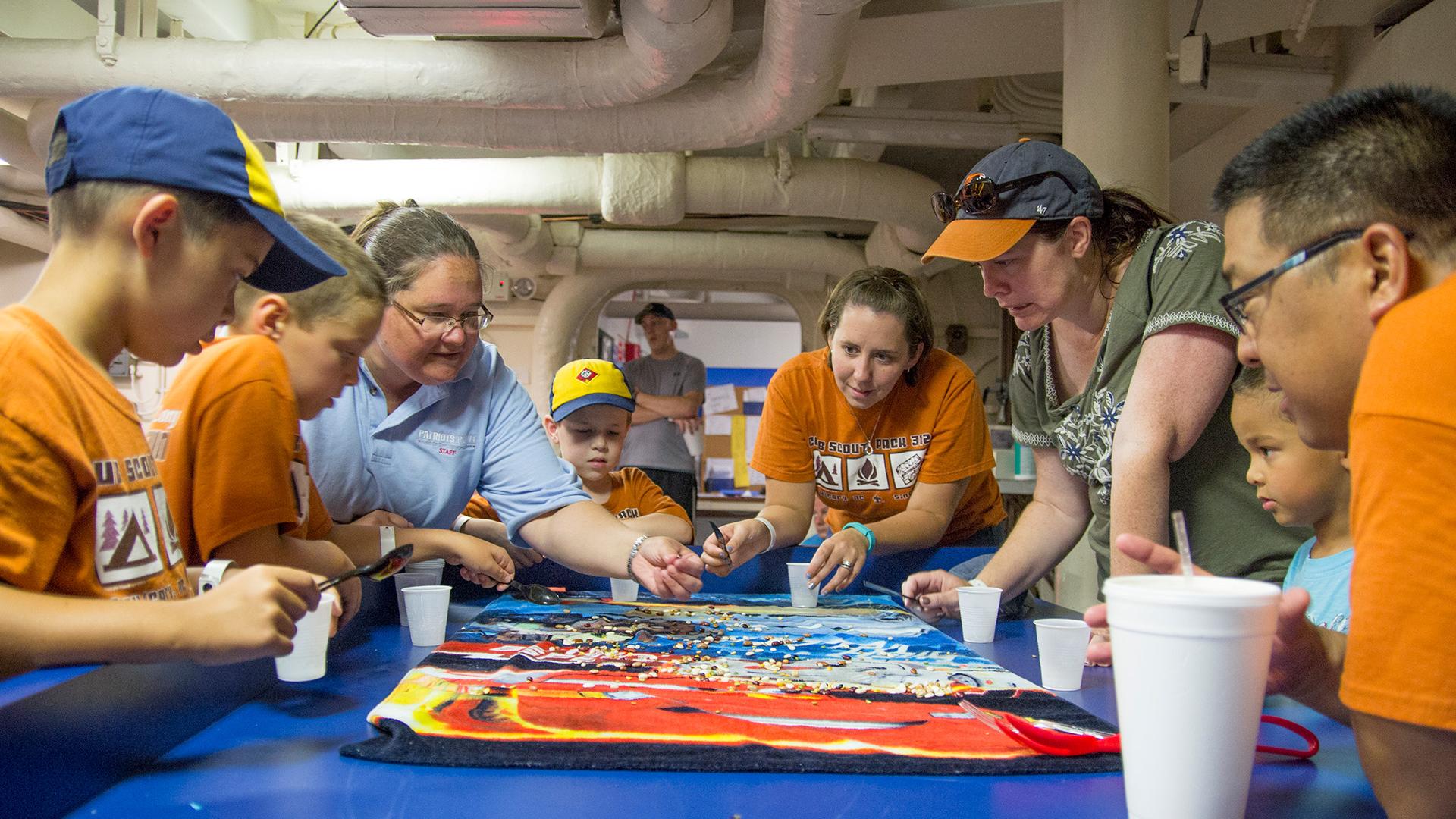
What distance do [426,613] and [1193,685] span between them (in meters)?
1.31

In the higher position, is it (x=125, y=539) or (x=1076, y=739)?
(x=125, y=539)

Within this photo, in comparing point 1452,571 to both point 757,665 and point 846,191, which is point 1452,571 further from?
point 846,191

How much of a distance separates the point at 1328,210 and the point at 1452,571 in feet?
1.21

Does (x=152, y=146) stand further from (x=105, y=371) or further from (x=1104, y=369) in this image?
(x=1104, y=369)

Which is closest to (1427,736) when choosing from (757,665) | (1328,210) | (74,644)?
(1328,210)

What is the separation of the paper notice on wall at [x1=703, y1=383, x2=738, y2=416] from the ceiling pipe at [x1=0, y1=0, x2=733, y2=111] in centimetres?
736

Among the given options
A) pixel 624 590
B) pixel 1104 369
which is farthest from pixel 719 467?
pixel 1104 369

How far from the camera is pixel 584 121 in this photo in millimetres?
4480

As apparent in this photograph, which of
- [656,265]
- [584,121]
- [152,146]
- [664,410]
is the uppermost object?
[584,121]

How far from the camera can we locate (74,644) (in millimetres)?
934

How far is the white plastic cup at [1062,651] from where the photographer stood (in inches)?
55.7

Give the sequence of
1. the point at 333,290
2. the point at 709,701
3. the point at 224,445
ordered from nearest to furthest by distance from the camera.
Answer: the point at 709,701, the point at 224,445, the point at 333,290

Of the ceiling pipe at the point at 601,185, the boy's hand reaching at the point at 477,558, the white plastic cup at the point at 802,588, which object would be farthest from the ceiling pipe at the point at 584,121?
the boy's hand reaching at the point at 477,558

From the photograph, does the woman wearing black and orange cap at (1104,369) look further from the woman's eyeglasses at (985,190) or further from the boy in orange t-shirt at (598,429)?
the boy in orange t-shirt at (598,429)
